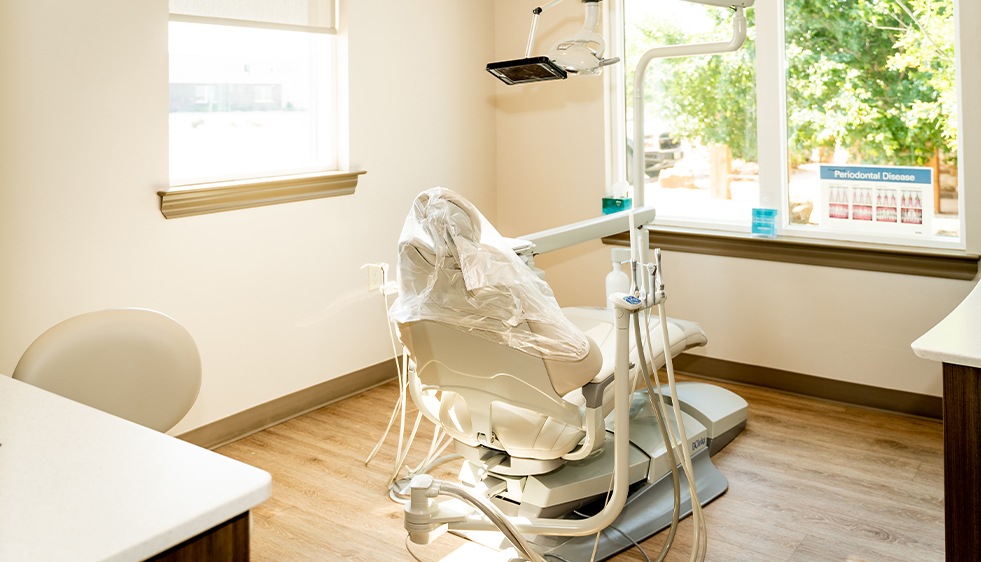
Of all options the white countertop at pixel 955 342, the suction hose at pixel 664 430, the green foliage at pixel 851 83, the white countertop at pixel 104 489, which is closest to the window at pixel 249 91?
the green foliage at pixel 851 83

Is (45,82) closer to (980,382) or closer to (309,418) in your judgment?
(309,418)

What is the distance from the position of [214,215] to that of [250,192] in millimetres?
175

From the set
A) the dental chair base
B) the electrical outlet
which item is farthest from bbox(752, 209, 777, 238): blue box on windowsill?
the electrical outlet

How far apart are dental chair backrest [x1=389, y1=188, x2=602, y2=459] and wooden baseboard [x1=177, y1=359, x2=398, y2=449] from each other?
1.23m

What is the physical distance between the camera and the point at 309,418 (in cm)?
361

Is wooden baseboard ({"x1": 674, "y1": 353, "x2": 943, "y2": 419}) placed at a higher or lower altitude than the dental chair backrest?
lower

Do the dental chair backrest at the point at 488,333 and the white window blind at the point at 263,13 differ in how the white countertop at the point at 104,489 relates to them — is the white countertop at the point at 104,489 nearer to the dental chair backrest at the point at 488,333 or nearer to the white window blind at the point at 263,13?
the dental chair backrest at the point at 488,333

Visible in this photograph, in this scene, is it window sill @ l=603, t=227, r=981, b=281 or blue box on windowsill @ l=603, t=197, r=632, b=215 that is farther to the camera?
blue box on windowsill @ l=603, t=197, r=632, b=215

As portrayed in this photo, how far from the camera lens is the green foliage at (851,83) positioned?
11.1 feet

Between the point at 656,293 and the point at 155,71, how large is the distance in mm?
1924

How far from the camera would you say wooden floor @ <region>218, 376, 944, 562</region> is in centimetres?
252

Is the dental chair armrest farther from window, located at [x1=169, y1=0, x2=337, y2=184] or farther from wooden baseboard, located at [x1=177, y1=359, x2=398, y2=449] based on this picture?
window, located at [x1=169, y1=0, x2=337, y2=184]

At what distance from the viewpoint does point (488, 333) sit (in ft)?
7.38

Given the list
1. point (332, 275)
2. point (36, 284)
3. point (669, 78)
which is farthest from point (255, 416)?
point (669, 78)
